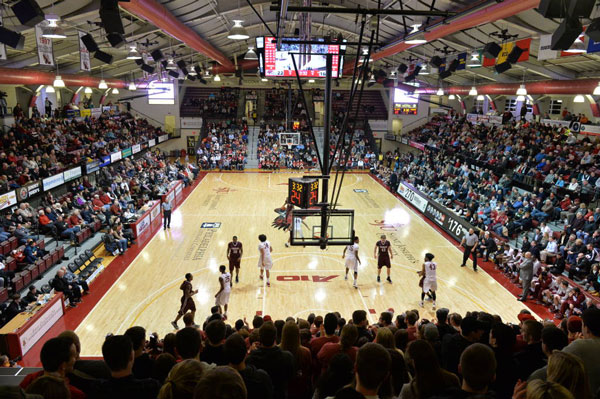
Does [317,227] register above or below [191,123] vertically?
below

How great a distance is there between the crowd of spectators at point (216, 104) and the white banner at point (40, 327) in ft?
102

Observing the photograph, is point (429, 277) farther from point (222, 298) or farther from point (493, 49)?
point (493, 49)

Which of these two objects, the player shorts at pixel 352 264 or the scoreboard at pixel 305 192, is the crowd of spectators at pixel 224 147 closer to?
the player shorts at pixel 352 264

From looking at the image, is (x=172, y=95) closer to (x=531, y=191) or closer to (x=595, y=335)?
(x=531, y=191)

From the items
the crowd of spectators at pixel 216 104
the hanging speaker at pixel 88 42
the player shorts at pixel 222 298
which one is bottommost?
the player shorts at pixel 222 298

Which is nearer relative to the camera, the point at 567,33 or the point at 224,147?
the point at 567,33

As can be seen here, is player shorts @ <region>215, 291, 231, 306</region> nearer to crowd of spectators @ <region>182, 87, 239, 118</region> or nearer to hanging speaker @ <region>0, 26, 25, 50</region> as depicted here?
hanging speaker @ <region>0, 26, 25, 50</region>

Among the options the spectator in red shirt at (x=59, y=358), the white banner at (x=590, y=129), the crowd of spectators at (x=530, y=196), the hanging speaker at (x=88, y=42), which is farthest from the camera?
the white banner at (x=590, y=129)

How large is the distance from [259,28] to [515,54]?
15406 mm

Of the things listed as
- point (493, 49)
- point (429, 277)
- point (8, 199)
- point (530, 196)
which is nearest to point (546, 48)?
point (493, 49)

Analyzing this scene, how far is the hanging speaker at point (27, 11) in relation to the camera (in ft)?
26.1

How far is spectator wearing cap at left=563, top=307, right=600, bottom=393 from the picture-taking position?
3391mm

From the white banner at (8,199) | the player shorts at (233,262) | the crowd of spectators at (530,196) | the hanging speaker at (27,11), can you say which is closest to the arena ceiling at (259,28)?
the hanging speaker at (27,11)

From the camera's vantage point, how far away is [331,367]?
11.3 ft
